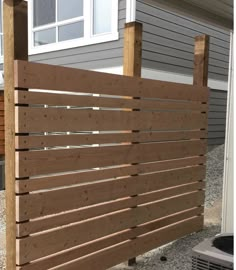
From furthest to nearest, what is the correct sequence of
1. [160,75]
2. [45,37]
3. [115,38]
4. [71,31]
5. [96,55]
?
1. [45,37]
2. [71,31]
3. [160,75]
4. [96,55]
5. [115,38]

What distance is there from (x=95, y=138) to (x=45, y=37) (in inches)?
242

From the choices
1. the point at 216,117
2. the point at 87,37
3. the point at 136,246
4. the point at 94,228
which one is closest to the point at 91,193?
the point at 94,228

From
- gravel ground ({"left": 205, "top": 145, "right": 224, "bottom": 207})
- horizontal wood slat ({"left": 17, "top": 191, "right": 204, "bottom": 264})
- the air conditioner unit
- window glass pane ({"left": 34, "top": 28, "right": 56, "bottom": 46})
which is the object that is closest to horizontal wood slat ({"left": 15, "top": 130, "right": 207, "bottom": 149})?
horizontal wood slat ({"left": 17, "top": 191, "right": 204, "bottom": 264})

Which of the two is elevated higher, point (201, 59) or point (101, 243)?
point (201, 59)

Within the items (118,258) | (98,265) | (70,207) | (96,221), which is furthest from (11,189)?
(118,258)

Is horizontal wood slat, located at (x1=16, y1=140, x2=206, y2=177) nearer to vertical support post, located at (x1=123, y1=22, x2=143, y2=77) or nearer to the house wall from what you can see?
vertical support post, located at (x1=123, y1=22, x2=143, y2=77)

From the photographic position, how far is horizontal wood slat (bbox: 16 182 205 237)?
2.73 meters

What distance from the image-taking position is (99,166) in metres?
3.23

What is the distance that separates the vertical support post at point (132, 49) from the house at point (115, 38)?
2.82 meters

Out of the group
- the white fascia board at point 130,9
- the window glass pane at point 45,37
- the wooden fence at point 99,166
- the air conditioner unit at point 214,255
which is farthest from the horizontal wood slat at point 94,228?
the window glass pane at point 45,37

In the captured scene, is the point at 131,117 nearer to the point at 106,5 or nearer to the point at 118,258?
the point at 118,258

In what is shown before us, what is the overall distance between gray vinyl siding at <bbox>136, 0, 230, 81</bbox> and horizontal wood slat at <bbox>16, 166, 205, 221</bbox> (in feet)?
11.2

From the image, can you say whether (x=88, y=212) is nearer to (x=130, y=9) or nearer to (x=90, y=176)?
(x=90, y=176)

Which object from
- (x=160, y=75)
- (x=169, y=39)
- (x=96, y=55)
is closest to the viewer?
(x=96, y=55)
